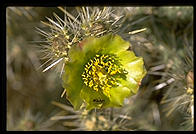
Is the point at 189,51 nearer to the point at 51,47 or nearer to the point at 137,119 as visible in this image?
the point at 137,119

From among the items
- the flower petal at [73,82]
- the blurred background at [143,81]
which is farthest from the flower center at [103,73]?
the blurred background at [143,81]

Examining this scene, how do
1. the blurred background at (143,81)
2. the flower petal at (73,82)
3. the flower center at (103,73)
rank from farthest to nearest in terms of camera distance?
the blurred background at (143,81) < the flower center at (103,73) < the flower petal at (73,82)

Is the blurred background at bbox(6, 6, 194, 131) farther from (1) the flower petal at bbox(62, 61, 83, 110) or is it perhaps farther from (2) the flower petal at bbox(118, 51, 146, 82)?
(1) the flower petal at bbox(62, 61, 83, 110)

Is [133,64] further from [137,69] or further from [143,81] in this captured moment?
[143,81]

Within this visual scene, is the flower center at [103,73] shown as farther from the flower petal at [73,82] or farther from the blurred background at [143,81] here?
the blurred background at [143,81]

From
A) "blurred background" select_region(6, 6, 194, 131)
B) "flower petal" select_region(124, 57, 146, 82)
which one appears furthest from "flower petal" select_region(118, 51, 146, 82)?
"blurred background" select_region(6, 6, 194, 131)

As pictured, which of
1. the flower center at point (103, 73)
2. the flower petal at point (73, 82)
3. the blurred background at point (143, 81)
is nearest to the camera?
the flower petal at point (73, 82)

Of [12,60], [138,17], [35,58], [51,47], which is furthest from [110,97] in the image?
[12,60]

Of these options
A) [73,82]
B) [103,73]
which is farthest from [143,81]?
[73,82]
